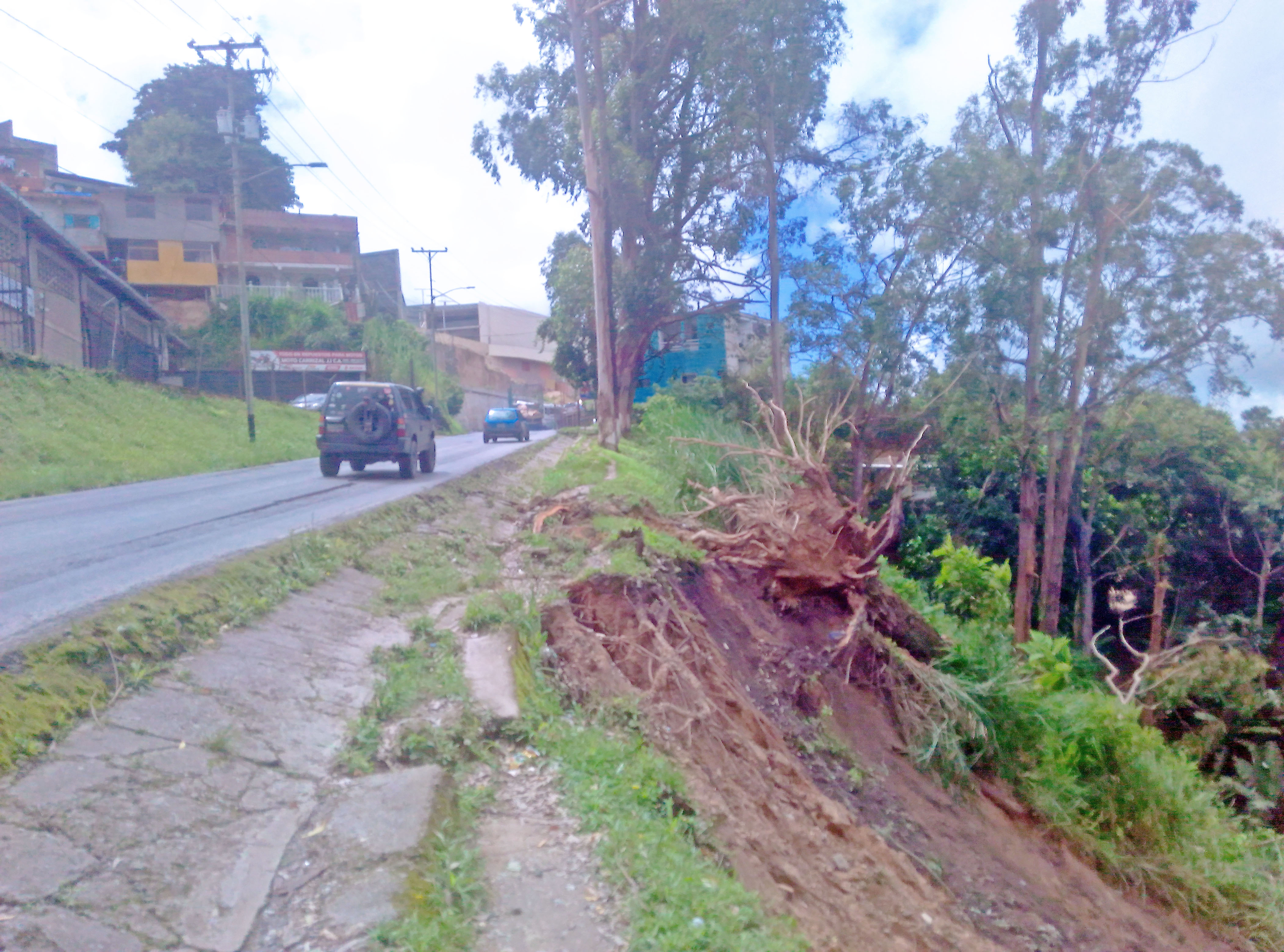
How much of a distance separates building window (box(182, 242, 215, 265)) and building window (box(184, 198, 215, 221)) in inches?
45.5

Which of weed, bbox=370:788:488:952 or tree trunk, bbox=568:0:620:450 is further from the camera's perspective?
tree trunk, bbox=568:0:620:450

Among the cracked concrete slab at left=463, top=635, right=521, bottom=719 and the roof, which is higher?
the roof

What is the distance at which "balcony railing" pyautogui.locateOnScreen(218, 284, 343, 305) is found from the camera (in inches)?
2000

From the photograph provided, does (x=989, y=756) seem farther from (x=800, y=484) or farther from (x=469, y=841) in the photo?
(x=469, y=841)

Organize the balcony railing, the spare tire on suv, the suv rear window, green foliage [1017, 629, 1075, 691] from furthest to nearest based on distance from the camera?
the balcony railing → the suv rear window → the spare tire on suv → green foliage [1017, 629, 1075, 691]

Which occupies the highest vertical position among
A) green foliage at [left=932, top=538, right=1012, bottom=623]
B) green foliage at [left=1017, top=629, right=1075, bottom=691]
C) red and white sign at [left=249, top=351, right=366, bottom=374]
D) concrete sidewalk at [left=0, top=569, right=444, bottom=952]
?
red and white sign at [left=249, top=351, right=366, bottom=374]

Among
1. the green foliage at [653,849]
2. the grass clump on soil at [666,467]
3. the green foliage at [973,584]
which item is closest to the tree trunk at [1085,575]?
the green foliage at [973,584]

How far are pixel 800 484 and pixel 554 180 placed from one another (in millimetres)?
19449

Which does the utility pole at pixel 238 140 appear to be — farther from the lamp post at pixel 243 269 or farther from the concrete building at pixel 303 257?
the concrete building at pixel 303 257

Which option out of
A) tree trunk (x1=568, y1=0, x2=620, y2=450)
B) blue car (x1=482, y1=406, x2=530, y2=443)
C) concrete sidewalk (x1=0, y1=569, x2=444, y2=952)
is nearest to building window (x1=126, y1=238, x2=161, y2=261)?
blue car (x1=482, y1=406, x2=530, y2=443)

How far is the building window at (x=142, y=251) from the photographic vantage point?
158 ft

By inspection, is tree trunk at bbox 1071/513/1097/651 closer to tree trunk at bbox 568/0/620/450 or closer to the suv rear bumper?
tree trunk at bbox 568/0/620/450

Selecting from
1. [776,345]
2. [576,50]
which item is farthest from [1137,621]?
[576,50]

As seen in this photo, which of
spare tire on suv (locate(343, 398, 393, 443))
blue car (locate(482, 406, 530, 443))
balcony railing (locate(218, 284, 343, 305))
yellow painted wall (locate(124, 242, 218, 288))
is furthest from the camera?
balcony railing (locate(218, 284, 343, 305))
